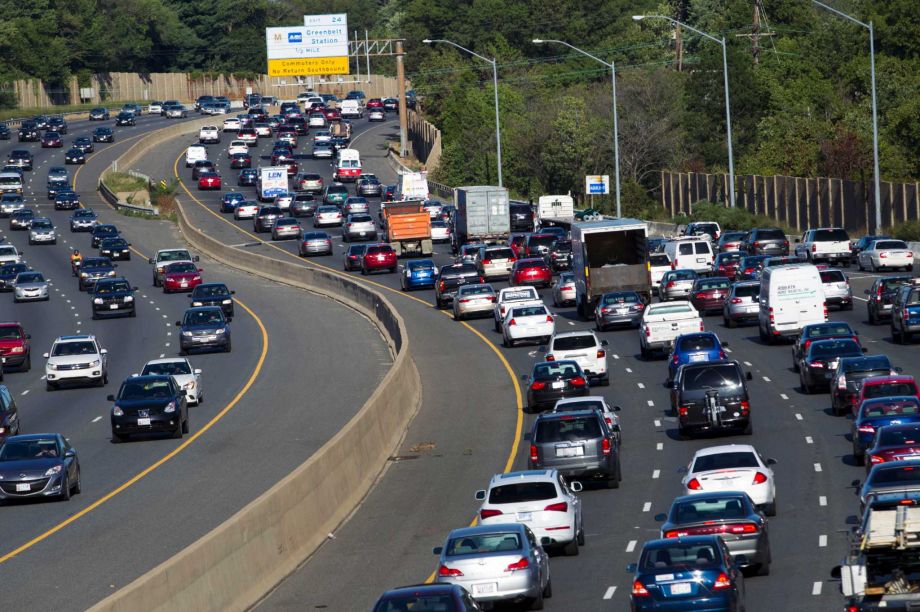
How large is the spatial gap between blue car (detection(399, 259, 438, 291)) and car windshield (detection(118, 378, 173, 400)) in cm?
2950

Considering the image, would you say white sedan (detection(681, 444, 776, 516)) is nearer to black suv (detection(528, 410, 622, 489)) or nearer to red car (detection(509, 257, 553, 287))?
black suv (detection(528, 410, 622, 489))

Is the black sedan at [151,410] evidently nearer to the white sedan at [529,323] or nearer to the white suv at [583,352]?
the white suv at [583,352]

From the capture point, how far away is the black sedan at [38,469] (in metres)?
30.8

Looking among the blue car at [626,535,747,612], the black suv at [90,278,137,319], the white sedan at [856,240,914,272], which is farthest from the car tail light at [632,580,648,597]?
the black suv at [90,278,137,319]

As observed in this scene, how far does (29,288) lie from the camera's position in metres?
71.5

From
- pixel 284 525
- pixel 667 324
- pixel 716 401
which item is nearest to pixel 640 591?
pixel 284 525

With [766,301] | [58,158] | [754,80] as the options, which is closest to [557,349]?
[766,301]

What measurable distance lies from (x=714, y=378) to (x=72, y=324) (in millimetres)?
36836

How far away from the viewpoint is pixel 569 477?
98.6ft

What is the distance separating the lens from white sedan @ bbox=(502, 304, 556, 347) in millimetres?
50938

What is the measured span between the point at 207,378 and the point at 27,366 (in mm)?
7684

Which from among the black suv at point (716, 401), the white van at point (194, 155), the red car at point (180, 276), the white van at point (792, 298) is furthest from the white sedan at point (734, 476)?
the white van at point (194, 155)

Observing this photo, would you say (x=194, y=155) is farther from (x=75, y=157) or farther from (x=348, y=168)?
(x=348, y=168)

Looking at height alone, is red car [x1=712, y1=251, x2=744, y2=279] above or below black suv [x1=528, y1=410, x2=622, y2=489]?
above
